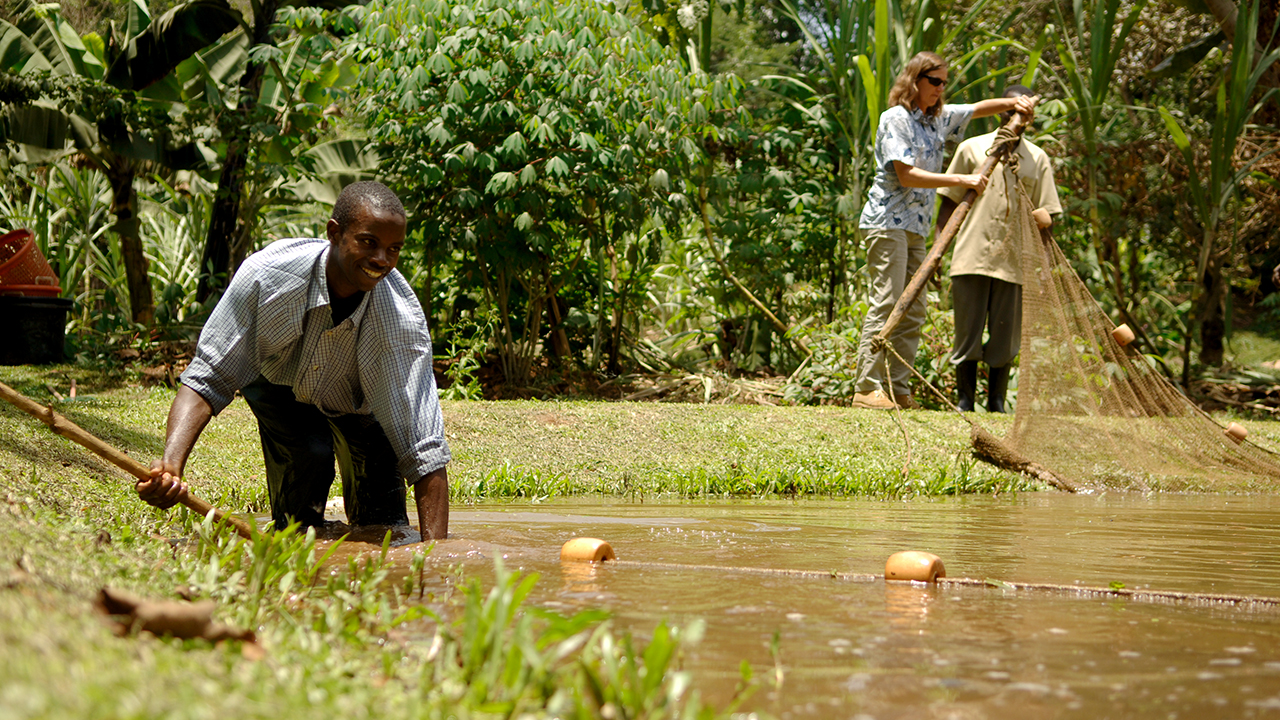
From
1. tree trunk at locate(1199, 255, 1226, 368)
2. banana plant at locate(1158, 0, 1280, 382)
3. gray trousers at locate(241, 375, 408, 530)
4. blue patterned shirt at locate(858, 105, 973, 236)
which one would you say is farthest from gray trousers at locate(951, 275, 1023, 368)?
gray trousers at locate(241, 375, 408, 530)

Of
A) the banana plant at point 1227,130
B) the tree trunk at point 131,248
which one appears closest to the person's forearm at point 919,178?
the banana plant at point 1227,130

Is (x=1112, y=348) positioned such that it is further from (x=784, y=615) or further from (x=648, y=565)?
(x=784, y=615)

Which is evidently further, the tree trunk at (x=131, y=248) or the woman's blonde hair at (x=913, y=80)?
the tree trunk at (x=131, y=248)

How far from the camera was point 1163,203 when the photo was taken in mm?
11922

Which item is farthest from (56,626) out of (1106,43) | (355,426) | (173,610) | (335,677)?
(1106,43)

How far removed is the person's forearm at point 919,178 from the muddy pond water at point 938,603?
278cm

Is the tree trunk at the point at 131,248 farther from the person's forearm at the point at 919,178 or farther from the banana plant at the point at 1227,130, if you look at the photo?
the banana plant at the point at 1227,130

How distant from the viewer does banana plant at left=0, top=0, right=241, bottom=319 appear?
8750 mm

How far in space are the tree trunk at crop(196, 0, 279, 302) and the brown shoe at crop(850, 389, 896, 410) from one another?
5107 mm

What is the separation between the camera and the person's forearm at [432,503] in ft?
11.8

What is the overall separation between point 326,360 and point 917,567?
198cm

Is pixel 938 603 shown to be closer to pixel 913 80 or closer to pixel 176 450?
pixel 176 450

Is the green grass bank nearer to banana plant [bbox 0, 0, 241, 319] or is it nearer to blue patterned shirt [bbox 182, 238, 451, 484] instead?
blue patterned shirt [bbox 182, 238, 451, 484]

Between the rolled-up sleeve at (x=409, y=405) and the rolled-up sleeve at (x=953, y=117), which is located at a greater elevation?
the rolled-up sleeve at (x=953, y=117)
